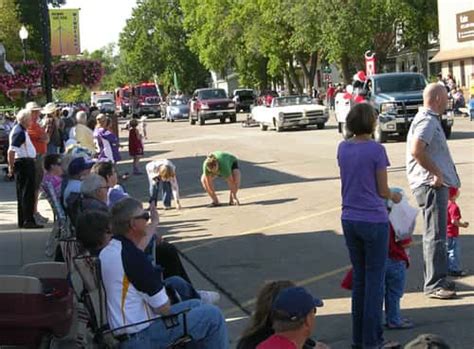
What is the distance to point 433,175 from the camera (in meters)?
7.55

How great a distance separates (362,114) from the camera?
20.4ft

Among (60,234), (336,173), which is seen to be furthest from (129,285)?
(336,173)

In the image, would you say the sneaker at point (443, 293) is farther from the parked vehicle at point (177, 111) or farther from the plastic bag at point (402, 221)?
the parked vehicle at point (177, 111)

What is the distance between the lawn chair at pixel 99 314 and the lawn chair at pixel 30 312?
872mm

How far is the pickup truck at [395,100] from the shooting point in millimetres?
26172

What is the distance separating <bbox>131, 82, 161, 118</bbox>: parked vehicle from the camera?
72625 mm

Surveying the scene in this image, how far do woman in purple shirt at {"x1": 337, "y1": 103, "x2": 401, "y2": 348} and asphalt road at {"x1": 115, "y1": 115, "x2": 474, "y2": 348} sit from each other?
64cm

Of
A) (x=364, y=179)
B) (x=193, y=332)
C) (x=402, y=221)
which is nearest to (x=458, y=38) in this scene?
(x=402, y=221)

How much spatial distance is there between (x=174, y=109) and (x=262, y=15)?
1152 centimetres

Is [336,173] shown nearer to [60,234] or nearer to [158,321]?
[60,234]

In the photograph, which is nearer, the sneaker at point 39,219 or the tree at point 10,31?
the sneaker at point 39,219

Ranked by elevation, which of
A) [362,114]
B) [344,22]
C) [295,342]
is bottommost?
[295,342]

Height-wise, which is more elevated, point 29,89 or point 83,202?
point 29,89

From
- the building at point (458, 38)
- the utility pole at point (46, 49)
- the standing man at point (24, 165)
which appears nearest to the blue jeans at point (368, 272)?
the standing man at point (24, 165)
